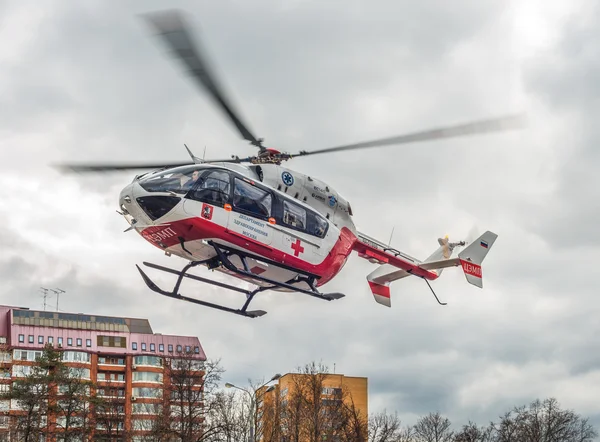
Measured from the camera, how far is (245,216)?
30.5 metres

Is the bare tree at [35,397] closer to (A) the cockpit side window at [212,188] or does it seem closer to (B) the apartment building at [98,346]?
(A) the cockpit side window at [212,188]

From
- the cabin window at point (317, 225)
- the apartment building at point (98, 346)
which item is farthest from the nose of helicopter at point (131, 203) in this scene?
the apartment building at point (98, 346)

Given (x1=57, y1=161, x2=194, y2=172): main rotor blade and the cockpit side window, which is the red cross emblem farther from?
(x1=57, y1=161, x2=194, y2=172): main rotor blade

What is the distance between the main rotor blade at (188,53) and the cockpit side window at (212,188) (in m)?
2.13

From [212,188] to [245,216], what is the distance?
1.52m

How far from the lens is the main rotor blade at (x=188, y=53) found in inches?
916

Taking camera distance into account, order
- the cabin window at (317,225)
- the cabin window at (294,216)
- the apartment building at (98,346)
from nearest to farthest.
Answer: the cabin window at (294,216) < the cabin window at (317,225) < the apartment building at (98,346)

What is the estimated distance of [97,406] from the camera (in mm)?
74500

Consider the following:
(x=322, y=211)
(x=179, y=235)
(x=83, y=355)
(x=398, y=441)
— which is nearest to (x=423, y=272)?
(x=322, y=211)

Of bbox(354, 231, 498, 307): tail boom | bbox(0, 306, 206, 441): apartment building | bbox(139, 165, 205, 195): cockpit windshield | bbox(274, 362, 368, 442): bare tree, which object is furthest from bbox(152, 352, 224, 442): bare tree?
bbox(0, 306, 206, 441): apartment building

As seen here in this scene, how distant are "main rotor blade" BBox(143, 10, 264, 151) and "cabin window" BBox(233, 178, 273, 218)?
2.66 metres

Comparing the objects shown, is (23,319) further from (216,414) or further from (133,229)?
(133,229)

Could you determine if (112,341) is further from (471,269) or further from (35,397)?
(471,269)

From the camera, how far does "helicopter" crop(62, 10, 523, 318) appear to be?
95.9ft
